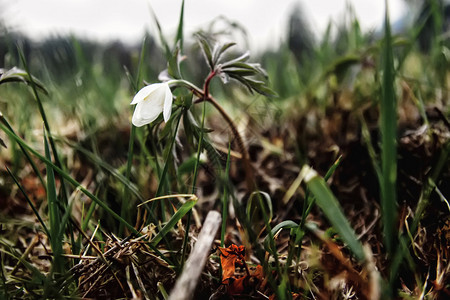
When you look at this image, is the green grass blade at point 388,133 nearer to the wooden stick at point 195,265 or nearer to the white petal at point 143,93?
the wooden stick at point 195,265

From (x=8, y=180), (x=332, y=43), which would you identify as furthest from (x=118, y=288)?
(x=332, y=43)

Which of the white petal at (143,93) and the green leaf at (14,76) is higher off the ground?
the green leaf at (14,76)

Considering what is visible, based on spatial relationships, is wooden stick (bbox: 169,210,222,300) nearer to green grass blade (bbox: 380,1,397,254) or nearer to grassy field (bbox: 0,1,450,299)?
grassy field (bbox: 0,1,450,299)

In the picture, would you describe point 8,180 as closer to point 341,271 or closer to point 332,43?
point 341,271

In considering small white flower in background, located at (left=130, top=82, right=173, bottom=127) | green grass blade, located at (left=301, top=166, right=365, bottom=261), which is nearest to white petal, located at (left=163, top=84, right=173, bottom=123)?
small white flower in background, located at (left=130, top=82, right=173, bottom=127)

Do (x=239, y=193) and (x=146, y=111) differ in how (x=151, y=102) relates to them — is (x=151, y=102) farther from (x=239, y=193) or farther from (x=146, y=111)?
(x=239, y=193)

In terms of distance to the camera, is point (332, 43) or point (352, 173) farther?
point (332, 43)

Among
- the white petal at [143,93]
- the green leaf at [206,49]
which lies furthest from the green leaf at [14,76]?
the green leaf at [206,49]
